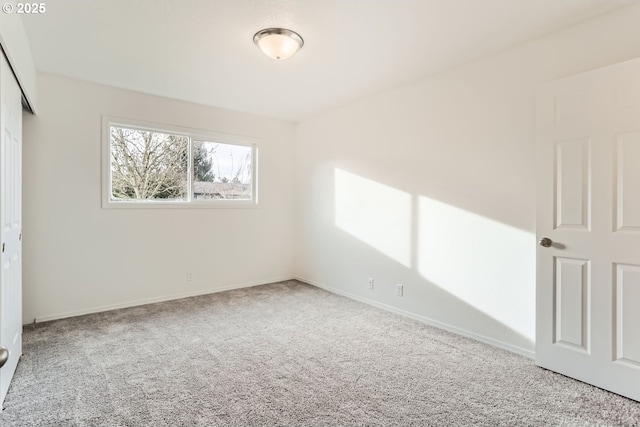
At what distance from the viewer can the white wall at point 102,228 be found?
11.3 ft

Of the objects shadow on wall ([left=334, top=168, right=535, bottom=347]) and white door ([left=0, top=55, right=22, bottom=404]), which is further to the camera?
shadow on wall ([left=334, top=168, right=535, bottom=347])

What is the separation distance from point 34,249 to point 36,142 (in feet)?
3.54

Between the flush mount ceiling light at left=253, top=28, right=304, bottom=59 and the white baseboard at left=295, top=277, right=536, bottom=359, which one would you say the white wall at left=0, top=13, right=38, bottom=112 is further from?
the white baseboard at left=295, top=277, right=536, bottom=359

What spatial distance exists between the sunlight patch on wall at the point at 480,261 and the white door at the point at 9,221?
132 inches

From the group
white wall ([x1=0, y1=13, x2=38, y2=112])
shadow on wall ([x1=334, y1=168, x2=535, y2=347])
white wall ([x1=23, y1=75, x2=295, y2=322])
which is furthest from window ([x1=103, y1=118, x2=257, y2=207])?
shadow on wall ([x1=334, y1=168, x2=535, y2=347])

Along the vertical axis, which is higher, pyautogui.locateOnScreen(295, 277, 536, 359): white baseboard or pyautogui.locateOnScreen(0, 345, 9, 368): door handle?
pyautogui.locateOnScreen(0, 345, 9, 368): door handle

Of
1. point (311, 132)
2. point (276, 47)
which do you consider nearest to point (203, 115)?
point (311, 132)

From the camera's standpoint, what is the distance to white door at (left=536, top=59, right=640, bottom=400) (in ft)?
7.07

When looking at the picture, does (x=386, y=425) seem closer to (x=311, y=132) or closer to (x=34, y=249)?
(x=34, y=249)

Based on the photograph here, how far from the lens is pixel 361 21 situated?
249cm

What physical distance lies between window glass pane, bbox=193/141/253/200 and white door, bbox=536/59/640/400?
3717mm

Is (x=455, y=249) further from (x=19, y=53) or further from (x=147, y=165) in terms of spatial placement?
(x=19, y=53)

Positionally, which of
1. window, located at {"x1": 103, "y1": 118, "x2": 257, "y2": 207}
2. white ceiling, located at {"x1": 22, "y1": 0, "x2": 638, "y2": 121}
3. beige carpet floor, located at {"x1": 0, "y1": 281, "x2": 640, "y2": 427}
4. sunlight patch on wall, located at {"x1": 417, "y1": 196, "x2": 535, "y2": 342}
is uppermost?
white ceiling, located at {"x1": 22, "y1": 0, "x2": 638, "y2": 121}

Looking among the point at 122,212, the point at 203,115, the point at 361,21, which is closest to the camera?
the point at 361,21
